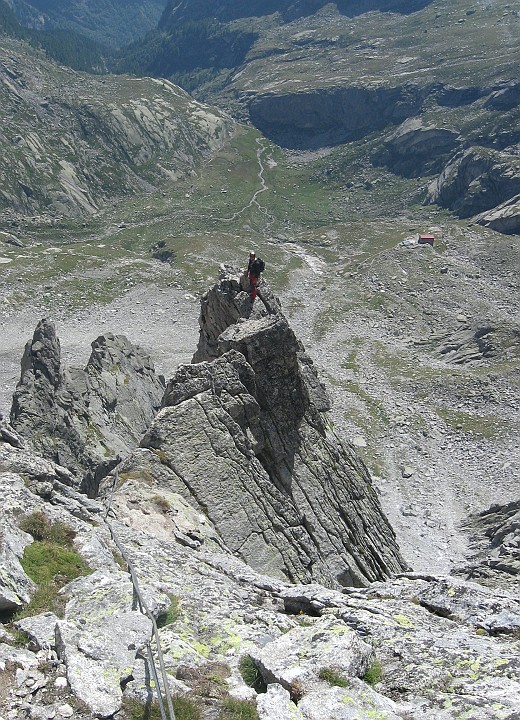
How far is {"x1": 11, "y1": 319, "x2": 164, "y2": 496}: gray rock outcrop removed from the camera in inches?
1873

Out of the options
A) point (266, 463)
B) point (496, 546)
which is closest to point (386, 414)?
point (496, 546)

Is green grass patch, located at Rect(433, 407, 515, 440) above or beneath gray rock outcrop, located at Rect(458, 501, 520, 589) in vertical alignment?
above

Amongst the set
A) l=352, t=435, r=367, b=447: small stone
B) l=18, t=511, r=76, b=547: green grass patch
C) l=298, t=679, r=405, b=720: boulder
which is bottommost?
l=298, t=679, r=405, b=720: boulder

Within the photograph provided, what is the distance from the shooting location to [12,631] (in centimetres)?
1350

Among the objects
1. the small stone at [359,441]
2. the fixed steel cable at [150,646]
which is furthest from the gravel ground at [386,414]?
the fixed steel cable at [150,646]

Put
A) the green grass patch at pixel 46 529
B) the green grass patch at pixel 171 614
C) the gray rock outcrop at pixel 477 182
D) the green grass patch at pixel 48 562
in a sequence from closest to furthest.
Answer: the green grass patch at pixel 48 562
the green grass patch at pixel 171 614
the green grass patch at pixel 46 529
the gray rock outcrop at pixel 477 182

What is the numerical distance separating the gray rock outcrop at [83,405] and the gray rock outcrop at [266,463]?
16636mm

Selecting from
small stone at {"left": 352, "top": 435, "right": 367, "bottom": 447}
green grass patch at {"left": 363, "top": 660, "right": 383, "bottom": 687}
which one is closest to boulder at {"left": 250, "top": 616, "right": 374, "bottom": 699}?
green grass patch at {"left": 363, "top": 660, "right": 383, "bottom": 687}

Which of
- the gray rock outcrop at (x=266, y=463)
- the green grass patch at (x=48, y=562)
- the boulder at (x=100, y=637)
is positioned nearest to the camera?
the boulder at (x=100, y=637)

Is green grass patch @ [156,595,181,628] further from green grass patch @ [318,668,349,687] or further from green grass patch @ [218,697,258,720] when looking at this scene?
green grass patch @ [318,668,349,687]

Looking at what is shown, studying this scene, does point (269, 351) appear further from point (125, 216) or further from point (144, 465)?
point (125, 216)

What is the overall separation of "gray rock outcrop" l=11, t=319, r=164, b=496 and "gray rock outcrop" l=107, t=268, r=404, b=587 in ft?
54.6

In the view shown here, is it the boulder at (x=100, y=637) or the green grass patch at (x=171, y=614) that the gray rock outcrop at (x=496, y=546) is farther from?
the boulder at (x=100, y=637)

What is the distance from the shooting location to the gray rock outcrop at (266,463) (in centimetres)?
2645
